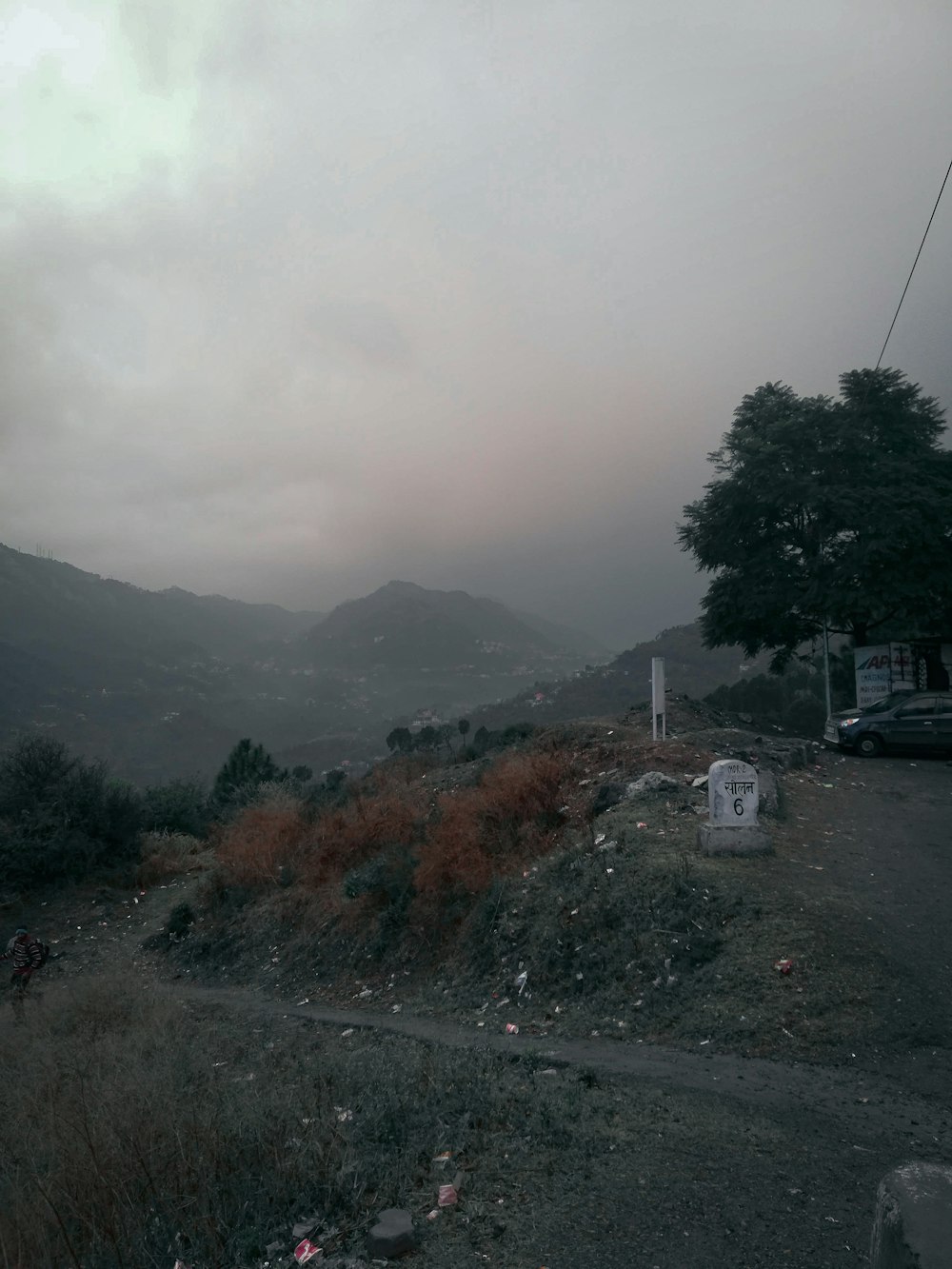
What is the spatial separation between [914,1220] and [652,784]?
35.7ft

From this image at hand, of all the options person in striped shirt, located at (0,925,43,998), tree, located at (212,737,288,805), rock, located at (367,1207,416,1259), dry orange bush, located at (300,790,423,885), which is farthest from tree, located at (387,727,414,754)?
rock, located at (367,1207,416,1259)

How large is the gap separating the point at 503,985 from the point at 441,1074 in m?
3.45

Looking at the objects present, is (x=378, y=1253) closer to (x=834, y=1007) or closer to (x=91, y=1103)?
(x=91, y=1103)

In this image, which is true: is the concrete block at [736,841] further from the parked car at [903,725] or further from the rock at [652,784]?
the parked car at [903,725]

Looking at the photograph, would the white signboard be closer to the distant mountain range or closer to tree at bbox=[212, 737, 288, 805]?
tree at bbox=[212, 737, 288, 805]

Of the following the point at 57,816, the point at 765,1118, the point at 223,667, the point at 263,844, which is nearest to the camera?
the point at 765,1118

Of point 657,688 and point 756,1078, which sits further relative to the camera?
point 657,688

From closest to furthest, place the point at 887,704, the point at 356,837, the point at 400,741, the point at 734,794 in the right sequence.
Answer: the point at 734,794 < the point at 356,837 < the point at 887,704 < the point at 400,741

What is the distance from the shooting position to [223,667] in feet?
388

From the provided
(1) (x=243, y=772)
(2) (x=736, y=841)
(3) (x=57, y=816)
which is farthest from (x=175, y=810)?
(2) (x=736, y=841)

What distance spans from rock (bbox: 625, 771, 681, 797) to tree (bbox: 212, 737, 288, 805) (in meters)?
19.1

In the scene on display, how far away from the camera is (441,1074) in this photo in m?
6.70

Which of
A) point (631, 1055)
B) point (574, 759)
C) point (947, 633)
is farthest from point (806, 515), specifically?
point (631, 1055)

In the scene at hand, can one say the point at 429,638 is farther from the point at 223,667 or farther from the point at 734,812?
the point at 734,812
